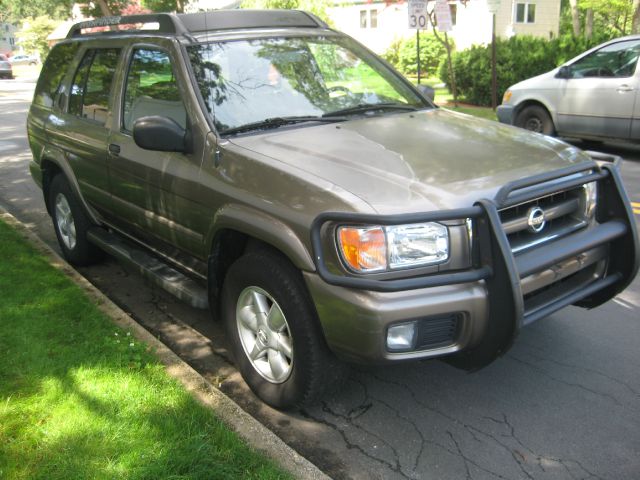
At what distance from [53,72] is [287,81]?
290 cm

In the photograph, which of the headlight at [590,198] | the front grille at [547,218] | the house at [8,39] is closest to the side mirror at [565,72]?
the headlight at [590,198]

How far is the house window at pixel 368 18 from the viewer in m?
32.7

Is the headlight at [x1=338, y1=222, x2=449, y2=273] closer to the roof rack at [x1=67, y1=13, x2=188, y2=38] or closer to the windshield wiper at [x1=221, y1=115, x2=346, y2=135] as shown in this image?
the windshield wiper at [x1=221, y1=115, x2=346, y2=135]

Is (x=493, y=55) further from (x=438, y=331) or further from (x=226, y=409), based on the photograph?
(x=226, y=409)

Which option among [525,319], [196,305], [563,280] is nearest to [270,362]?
[196,305]

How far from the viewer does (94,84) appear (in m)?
4.85

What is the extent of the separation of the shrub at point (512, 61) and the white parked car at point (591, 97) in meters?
5.77

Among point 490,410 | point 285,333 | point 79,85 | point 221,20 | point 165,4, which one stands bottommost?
point 490,410

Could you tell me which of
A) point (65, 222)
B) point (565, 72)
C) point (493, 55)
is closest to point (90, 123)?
point (65, 222)

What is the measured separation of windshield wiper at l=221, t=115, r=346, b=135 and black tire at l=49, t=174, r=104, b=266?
A: 7.55 ft

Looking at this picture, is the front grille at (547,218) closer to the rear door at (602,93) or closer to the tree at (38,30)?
the rear door at (602,93)

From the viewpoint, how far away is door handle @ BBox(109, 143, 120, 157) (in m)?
4.34

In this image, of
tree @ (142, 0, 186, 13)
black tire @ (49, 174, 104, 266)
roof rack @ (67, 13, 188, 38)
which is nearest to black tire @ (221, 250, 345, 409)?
roof rack @ (67, 13, 188, 38)

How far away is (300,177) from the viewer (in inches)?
117
